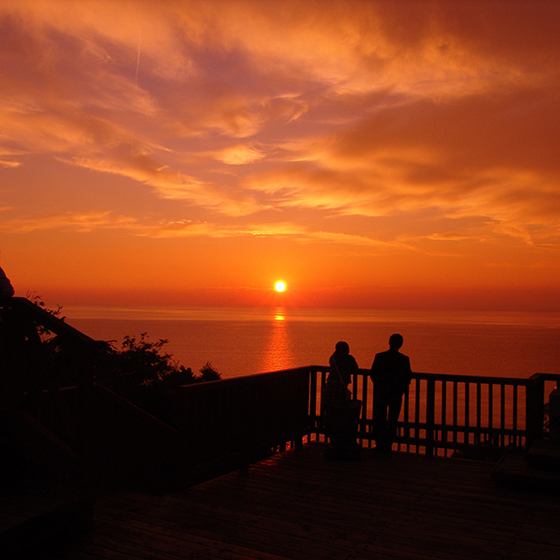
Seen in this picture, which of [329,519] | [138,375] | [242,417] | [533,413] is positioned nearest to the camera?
[329,519]

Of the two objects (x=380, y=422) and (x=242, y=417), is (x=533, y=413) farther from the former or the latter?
(x=242, y=417)

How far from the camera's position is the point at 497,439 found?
895 centimetres

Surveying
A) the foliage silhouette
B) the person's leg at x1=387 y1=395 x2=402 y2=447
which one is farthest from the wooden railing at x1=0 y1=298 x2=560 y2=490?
the foliage silhouette

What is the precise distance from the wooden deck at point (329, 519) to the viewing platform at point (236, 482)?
0.07ft

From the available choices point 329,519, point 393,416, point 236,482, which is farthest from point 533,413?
point 236,482

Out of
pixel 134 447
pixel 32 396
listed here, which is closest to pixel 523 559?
pixel 32 396

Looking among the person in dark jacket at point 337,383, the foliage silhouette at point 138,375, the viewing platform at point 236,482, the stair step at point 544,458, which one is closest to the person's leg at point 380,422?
the viewing platform at point 236,482

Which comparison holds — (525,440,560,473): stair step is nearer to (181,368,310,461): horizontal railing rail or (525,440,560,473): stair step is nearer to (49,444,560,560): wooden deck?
(49,444,560,560): wooden deck

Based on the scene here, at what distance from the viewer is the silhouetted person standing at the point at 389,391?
Answer: 8641mm

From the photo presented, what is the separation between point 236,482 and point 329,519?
5.33 feet

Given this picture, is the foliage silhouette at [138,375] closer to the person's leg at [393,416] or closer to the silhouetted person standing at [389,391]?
the silhouetted person standing at [389,391]

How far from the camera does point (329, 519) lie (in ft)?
18.2

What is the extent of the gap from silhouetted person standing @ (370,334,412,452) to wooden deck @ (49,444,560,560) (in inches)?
41.2

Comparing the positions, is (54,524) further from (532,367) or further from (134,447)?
(532,367)
